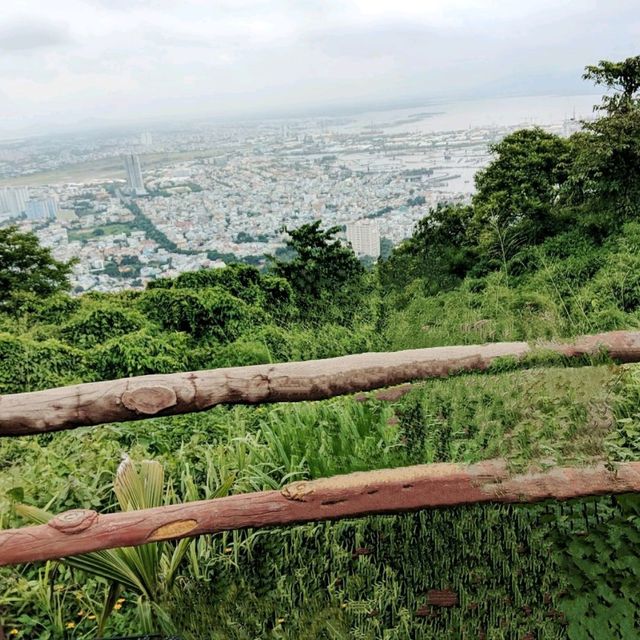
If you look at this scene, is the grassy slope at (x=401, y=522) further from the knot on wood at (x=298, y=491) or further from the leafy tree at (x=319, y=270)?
the leafy tree at (x=319, y=270)

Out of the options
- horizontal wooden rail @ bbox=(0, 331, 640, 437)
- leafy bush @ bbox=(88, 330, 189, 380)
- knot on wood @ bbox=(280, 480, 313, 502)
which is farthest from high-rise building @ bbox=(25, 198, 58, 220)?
knot on wood @ bbox=(280, 480, 313, 502)

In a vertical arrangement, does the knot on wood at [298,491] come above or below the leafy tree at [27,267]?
above

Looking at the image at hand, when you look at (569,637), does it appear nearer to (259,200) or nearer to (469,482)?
(469,482)

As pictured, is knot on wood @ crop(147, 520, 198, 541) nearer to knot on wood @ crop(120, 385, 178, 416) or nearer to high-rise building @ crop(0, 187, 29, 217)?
knot on wood @ crop(120, 385, 178, 416)

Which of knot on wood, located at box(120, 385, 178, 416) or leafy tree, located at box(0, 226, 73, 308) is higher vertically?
knot on wood, located at box(120, 385, 178, 416)

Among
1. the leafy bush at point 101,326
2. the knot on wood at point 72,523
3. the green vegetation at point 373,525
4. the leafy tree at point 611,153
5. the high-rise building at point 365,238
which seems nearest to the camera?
the knot on wood at point 72,523

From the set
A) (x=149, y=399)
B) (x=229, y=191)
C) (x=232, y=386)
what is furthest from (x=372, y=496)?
(x=229, y=191)

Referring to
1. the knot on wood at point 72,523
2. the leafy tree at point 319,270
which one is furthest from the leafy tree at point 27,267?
the knot on wood at point 72,523
